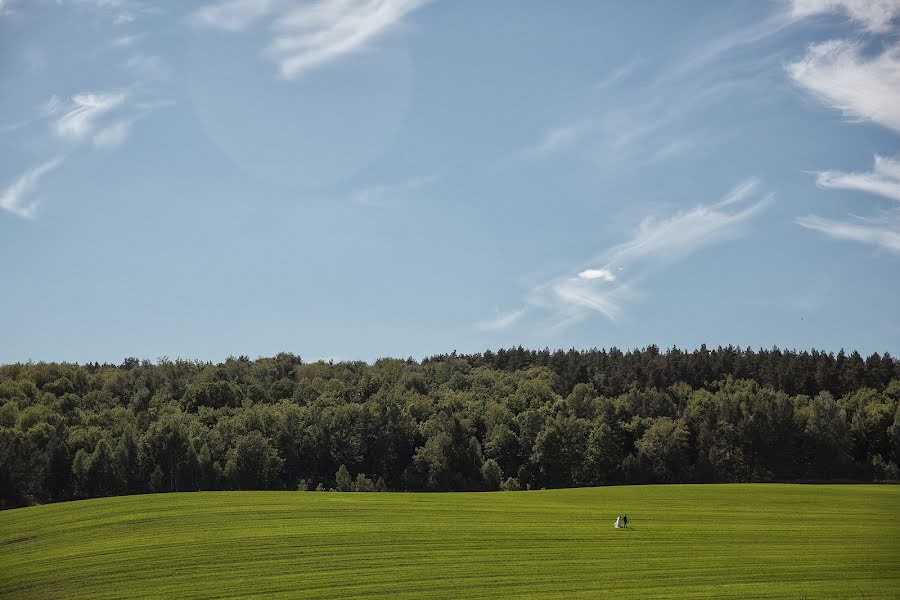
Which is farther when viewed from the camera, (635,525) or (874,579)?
(635,525)

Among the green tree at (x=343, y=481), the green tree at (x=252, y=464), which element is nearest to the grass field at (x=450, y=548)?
the green tree at (x=252, y=464)

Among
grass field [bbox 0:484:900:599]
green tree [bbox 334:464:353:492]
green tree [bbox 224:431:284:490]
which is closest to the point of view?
grass field [bbox 0:484:900:599]

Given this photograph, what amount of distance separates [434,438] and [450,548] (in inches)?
3114

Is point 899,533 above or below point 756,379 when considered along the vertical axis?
below

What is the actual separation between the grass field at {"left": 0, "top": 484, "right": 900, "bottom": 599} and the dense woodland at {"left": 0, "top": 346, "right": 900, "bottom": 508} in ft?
148

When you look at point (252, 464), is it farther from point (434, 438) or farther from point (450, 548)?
point (450, 548)

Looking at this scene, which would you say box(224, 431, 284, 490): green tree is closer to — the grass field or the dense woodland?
the dense woodland

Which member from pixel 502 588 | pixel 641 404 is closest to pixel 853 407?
pixel 641 404

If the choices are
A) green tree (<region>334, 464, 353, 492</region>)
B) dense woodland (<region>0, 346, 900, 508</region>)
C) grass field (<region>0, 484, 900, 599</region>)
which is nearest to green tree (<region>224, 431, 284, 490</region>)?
dense woodland (<region>0, 346, 900, 508</region>)

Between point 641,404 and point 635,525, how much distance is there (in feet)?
300

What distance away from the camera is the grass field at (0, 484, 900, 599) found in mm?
41375

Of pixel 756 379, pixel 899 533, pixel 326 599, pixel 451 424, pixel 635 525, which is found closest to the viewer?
pixel 326 599

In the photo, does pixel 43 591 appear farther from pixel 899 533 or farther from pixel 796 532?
pixel 899 533

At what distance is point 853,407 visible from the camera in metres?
135
